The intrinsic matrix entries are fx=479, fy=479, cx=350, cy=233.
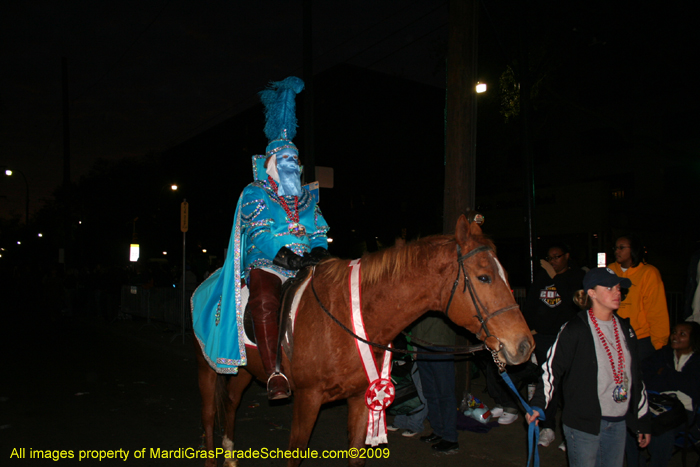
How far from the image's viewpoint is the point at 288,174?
416cm

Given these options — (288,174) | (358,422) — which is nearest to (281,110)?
(288,174)

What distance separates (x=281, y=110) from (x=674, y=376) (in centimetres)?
435

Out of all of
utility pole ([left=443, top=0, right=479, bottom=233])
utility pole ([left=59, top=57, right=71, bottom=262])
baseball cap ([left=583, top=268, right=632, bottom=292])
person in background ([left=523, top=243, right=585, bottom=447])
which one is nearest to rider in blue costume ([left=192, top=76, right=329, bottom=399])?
baseball cap ([left=583, top=268, right=632, bottom=292])

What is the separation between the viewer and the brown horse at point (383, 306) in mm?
3125

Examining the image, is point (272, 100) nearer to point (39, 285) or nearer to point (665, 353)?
point (665, 353)

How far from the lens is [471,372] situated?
705 cm

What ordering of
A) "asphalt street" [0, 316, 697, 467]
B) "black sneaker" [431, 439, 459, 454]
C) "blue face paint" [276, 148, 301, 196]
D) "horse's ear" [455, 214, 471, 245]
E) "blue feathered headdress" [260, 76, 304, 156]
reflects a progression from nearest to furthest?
"horse's ear" [455, 214, 471, 245]
"blue face paint" [276, 148, 301, 196]
"blue feathered headdress" [260, 76, 304, 156]
"asphalt street" [0, 316, 697, 467]
"black sneaker" [431, 439, 459, 454]

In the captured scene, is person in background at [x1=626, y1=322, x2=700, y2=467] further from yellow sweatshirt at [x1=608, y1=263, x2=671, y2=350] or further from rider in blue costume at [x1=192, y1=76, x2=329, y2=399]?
rider in blue costume at [x1=192, y1=76, x2=329, y2=399]

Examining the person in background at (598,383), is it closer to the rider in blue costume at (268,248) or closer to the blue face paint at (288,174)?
the rider in blue costume at (268,248)

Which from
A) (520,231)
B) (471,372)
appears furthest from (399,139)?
(471,372)

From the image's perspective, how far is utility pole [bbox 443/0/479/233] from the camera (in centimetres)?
610

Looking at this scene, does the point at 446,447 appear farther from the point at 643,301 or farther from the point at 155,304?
the point at 155,304

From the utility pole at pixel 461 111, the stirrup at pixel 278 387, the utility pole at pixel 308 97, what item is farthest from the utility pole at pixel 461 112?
the utility pole at pixel 308 97

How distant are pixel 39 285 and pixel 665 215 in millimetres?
33406
